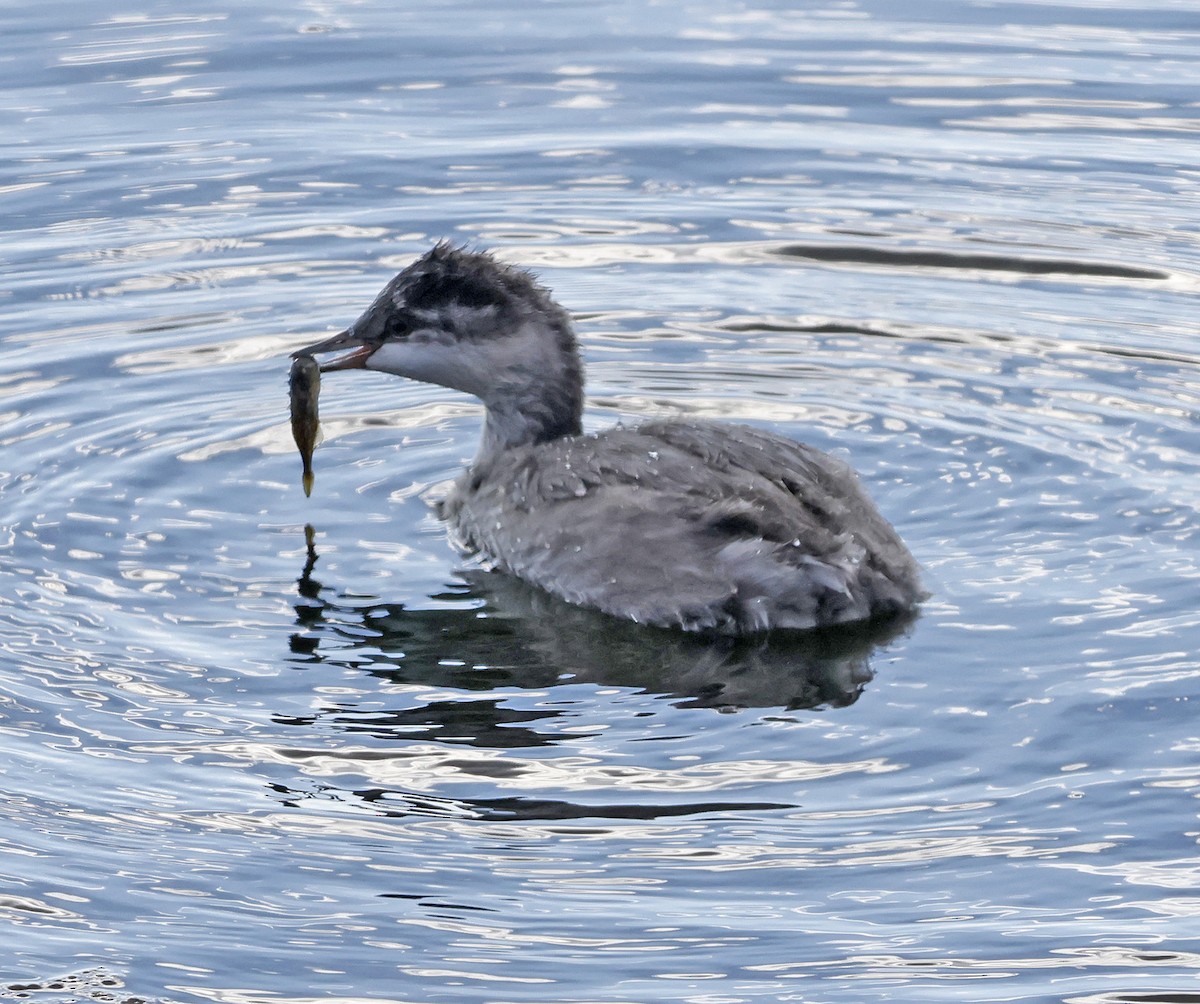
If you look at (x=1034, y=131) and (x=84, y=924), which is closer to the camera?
(x=84, y=924)

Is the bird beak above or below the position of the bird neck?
above

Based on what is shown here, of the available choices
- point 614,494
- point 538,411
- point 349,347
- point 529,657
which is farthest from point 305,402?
point 529,657

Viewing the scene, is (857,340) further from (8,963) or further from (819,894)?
(8,963)

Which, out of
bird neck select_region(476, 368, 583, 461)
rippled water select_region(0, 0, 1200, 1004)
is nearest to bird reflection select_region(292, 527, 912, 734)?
rippled water select_region(0, 0, 1200, 1004)

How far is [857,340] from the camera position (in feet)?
37.3

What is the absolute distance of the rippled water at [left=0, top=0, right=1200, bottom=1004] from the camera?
647 centimetres

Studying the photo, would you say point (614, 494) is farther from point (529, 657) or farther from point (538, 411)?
point (538, 411)

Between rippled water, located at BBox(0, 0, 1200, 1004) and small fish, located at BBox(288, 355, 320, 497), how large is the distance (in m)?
0.28

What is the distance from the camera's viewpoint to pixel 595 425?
1070 cm

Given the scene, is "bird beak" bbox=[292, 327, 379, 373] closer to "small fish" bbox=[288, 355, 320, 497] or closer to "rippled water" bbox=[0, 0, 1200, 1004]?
"small fish" bbox=[288, 355, 320, 497]

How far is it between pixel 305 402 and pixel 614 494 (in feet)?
5.42

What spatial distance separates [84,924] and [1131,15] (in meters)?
11.9

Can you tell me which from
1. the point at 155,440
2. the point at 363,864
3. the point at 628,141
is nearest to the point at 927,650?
the point at 363,864

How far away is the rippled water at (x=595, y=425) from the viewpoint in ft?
21.2
